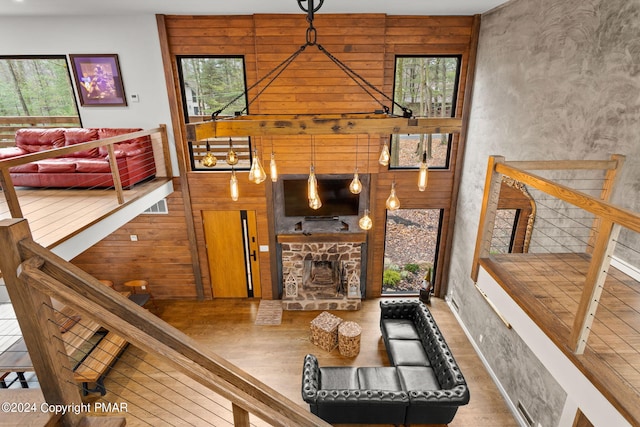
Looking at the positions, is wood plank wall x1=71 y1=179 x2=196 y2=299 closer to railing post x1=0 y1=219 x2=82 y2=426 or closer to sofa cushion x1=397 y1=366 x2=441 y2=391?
sofa cushion x1=397 y1=366 x2=441 y2=391

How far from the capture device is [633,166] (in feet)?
9.17

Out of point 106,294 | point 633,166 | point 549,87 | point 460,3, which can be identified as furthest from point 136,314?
point 460,3

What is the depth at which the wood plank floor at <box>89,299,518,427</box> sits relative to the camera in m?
4.52

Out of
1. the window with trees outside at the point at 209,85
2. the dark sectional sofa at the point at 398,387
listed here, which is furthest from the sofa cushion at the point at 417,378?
the window with trees outside at the point at 209,85

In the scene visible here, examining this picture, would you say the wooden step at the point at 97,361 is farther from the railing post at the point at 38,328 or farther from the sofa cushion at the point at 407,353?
the sofa cushion at the point at 407,353

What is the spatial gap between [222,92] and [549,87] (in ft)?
15.8

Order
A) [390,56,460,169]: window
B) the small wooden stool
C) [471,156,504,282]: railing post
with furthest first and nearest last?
1. the small wooden stool
2. [390,56,460,169]: window
3. [471,156,504,282]: railing post

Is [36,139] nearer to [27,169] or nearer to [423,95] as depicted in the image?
[27,169]

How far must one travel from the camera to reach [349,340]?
207 inches

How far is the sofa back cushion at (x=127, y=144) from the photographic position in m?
5.31

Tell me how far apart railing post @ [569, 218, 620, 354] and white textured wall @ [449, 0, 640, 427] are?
4.53 feet

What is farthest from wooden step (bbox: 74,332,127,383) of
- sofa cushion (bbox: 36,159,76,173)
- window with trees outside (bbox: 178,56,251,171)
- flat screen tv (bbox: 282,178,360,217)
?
flat screen tv (bbox: 282,178,360,217)

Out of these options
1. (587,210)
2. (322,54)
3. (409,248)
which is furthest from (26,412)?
(409,248)

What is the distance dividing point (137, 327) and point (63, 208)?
4074 mm
